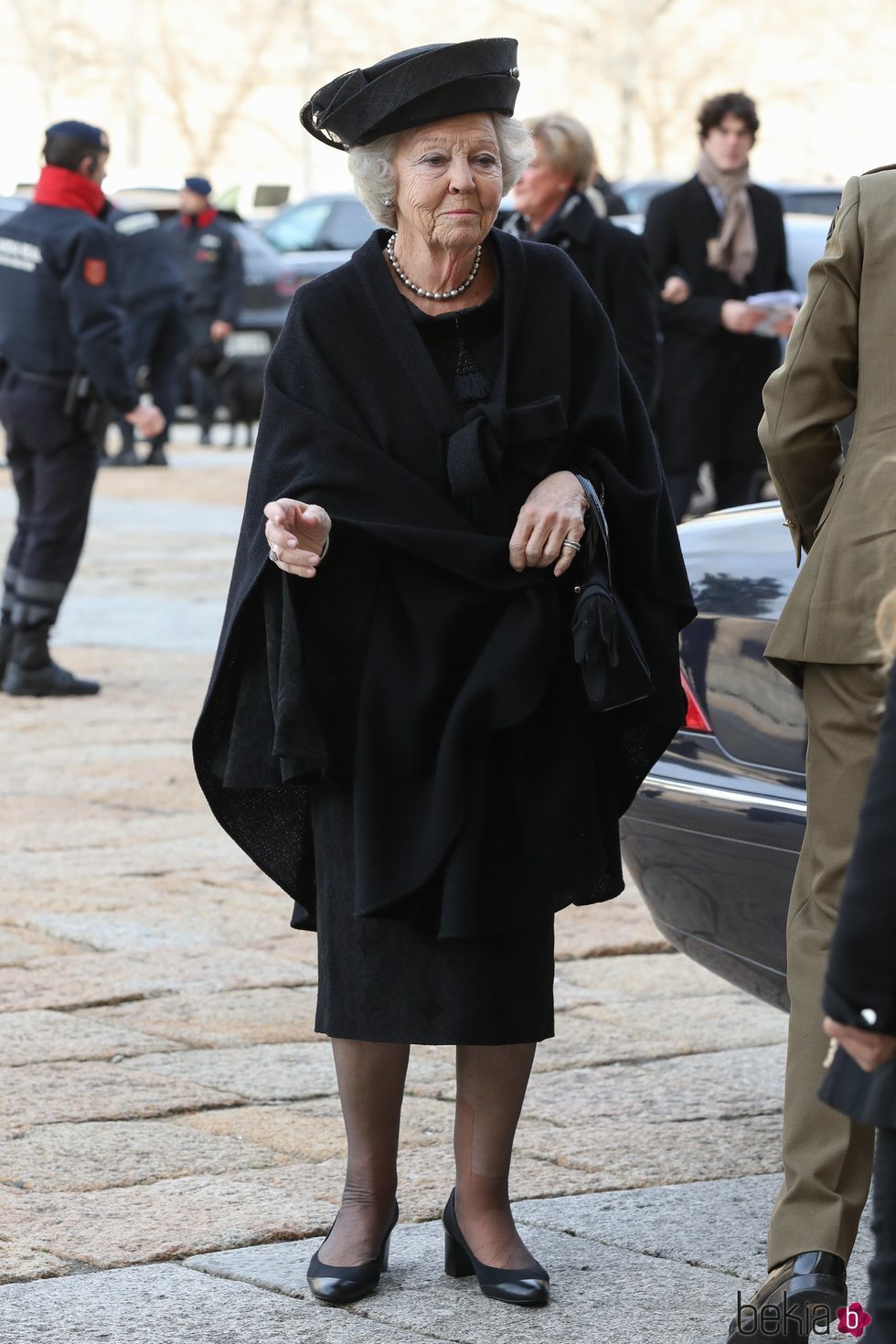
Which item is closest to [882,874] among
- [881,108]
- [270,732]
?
[270,732]

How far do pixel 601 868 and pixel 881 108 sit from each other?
2767 inches

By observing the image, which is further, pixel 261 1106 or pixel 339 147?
pixel 261 1106

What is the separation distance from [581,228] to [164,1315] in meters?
4.99

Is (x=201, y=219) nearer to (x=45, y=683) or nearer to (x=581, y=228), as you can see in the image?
(x=45, y=683)

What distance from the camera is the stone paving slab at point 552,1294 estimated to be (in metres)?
3.31

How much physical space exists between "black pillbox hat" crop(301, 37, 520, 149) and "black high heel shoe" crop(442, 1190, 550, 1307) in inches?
65.6

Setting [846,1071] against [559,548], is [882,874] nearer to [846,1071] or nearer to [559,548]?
[846,1071]

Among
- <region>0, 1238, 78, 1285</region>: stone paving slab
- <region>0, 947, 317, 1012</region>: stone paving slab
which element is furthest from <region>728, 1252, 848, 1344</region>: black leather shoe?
<region>0, 947, 317, 1012</region>: stone paving slab

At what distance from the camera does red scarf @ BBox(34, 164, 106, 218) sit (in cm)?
881

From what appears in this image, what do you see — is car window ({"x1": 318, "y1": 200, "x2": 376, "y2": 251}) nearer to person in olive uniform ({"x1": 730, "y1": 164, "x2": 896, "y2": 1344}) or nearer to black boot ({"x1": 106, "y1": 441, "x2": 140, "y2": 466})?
black boot ({"x1": 106, "y1": 441, "x2": 140, "y2": 466})

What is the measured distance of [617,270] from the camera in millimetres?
7809

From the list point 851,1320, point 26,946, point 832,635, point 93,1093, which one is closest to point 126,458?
point 26,946

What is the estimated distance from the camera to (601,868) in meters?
3.46

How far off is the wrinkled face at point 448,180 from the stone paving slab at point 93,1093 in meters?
1.75
